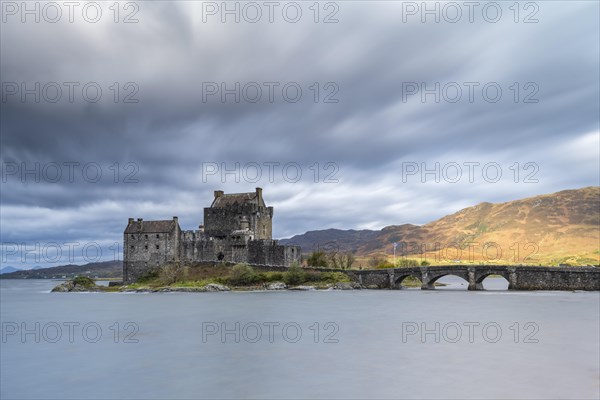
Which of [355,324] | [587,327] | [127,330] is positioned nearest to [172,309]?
[127,330]

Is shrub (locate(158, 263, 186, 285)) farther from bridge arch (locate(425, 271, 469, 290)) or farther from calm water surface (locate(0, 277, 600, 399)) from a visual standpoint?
bridge arch (locate(425, 271, 469, 290))

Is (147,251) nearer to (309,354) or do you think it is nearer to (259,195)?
(259,195)

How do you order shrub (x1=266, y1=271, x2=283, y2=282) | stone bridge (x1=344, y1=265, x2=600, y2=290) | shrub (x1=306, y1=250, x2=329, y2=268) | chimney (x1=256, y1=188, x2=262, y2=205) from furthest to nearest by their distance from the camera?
Result: shrub (x1=306, y1=250, x2=329, y2=268) → chimney (x1=256, y1=188, x2=262, y2=205) → shrub (x1=266, y1=271, x2=283, y2=282) → stone bridge (x1=344, y1=265, x2=600, y2=290)

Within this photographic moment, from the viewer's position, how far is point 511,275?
229 ft

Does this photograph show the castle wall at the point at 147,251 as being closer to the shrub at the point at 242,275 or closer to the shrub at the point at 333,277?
the shrub at the point at 242,275

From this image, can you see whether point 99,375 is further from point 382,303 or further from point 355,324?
point 382,303

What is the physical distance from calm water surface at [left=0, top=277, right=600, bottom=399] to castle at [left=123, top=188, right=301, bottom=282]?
31.5m

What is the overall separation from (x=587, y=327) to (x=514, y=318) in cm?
569

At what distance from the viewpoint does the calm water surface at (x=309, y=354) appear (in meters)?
19.0

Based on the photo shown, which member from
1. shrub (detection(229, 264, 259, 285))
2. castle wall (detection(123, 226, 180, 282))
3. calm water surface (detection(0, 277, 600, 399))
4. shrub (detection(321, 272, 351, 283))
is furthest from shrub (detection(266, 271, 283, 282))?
calm water surface (detection(0, 277, 600, 399))

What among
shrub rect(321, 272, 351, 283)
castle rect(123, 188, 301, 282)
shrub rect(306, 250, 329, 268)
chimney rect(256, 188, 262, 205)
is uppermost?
chimney rect(256, 188, 262, 205)

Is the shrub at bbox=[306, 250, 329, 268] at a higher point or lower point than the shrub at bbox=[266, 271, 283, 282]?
higher

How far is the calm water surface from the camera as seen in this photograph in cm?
1905

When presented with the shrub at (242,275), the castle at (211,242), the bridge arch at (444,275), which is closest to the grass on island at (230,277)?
the shrub at (242,275)
